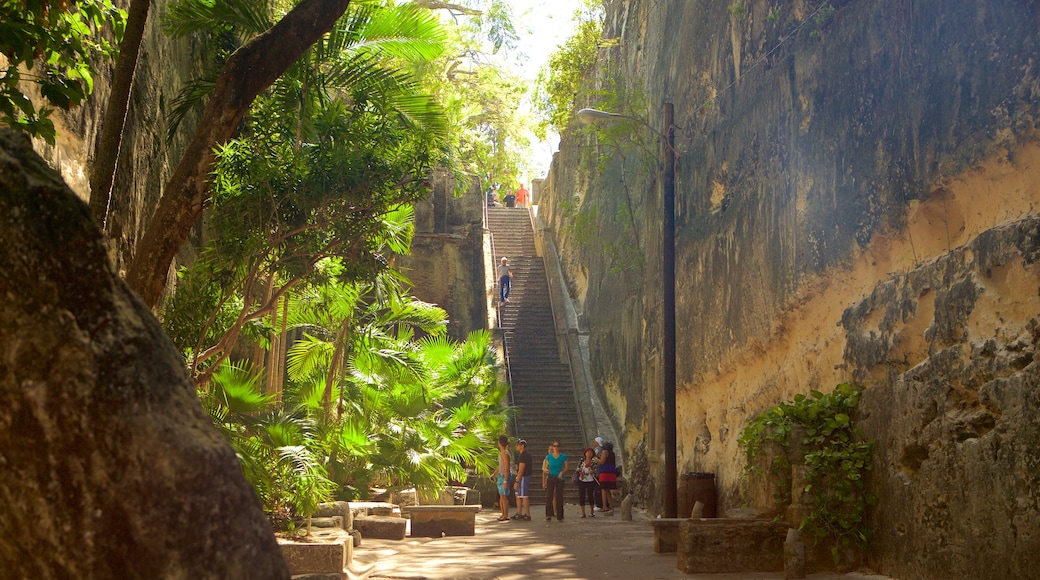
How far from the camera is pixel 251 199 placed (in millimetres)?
9406

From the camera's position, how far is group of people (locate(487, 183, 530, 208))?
→ 3812 cm

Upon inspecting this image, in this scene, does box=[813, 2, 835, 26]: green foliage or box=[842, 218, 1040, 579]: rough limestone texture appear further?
box=[813, 2, 835, 26]: green foliage

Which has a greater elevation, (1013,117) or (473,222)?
(473,222)

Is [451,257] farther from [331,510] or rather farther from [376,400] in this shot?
[331,510]

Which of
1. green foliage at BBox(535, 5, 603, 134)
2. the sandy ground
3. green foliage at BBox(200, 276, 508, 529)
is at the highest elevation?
green foliage at BBox(535, 5, 603, 134)

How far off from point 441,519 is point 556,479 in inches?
141

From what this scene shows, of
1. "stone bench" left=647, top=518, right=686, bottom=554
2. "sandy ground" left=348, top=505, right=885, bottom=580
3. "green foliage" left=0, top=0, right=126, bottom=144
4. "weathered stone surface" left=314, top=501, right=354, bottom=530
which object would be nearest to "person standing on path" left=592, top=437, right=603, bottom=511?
"sandy ground" left=348, top=505, right=885, bottom=580

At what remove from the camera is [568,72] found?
25.0m

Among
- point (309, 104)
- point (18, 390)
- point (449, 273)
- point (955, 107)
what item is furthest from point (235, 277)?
point (449, 273)

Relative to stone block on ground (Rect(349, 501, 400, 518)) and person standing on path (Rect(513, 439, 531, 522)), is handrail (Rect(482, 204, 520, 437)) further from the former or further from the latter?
stone block on ground (Rect(349, 501, 400, 518))

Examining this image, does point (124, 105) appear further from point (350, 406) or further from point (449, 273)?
point (449, 273)

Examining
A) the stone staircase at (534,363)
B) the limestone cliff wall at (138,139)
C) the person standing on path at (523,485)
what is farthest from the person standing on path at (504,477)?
the limestone cliff wall at (138,139)

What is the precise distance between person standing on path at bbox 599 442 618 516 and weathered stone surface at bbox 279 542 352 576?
10.1 m

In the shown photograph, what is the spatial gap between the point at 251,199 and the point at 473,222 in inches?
916
